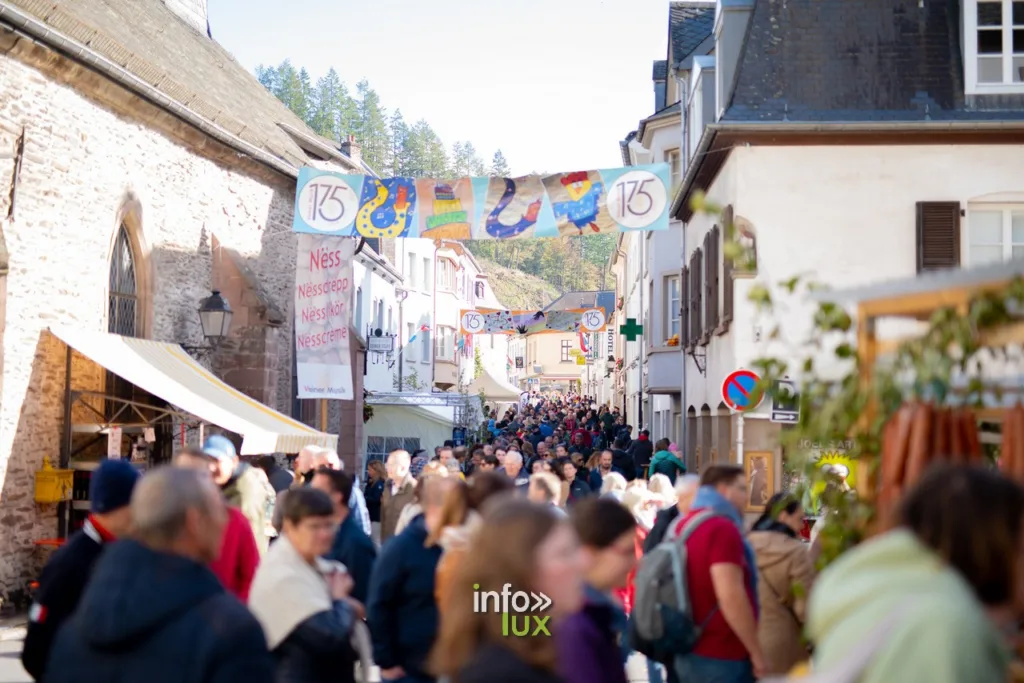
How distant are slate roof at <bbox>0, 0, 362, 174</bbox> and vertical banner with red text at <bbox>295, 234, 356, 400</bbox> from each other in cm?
233

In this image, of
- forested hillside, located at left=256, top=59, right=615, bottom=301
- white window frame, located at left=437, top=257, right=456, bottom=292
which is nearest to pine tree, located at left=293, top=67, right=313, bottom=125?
forested hillside, located at left=256, top=59, right=615, bottom=301

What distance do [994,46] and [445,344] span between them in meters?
39.6

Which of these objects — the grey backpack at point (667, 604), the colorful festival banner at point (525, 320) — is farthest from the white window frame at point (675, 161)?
the grey backpack at point (667, 604)

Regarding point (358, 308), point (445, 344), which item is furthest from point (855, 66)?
point (445, 344)

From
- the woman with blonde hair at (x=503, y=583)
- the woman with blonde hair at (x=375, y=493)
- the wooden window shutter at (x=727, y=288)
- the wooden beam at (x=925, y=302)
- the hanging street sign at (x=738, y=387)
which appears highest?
the wooden window shutter at (x=727, y=288)

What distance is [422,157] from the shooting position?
4719 inches

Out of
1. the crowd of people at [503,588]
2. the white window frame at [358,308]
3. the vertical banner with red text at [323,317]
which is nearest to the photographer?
the crowd of people at [503,588]

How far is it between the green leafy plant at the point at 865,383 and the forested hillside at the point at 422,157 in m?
77.7

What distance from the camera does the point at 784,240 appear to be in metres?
16.7

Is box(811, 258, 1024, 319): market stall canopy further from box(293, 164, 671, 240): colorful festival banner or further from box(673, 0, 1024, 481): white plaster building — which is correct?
box(293, 164, 671, 240): colorful festival banner

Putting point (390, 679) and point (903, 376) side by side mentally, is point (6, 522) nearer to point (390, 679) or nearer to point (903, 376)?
point (390, 679)

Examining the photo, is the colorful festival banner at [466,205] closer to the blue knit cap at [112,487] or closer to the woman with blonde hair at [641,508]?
the woman with blonde hair at [641,508]

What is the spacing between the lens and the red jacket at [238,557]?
6145 mm

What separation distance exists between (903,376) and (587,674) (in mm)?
1677
